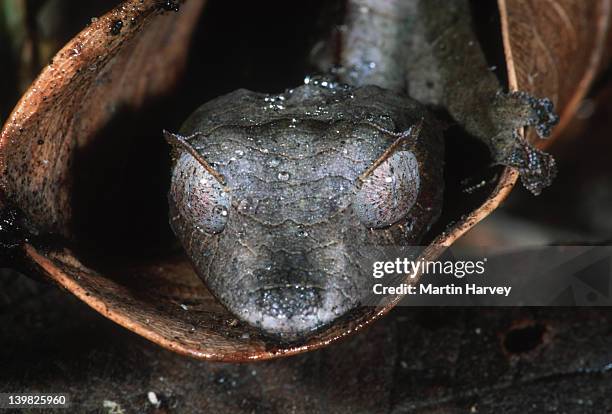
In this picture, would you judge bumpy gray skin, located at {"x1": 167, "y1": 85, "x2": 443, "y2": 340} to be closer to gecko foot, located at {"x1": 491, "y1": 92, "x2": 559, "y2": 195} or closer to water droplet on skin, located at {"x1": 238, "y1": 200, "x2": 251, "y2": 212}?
water droplet on skin, located at {"x1": 238, "y1": 200, "x2": 251, "y2": 212}

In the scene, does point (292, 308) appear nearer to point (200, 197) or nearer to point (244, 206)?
point (244, 206)

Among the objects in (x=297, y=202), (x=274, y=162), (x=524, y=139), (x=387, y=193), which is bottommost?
(x=524, y=139)

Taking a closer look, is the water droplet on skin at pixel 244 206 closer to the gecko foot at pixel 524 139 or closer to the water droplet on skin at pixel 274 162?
the water droplet on skin at pixel 274 162

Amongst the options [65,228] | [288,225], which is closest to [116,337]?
[65,228]

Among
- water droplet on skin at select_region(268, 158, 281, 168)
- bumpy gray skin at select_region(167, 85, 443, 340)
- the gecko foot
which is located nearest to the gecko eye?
bumpy gray skin at select_region(167, 85, 443, 340)

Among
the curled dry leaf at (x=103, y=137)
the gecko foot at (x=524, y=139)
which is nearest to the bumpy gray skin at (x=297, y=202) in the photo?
the curled dry leaf at (x=103, y=137)

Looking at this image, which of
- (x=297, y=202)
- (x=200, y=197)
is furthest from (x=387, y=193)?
(x=200, y=197)
